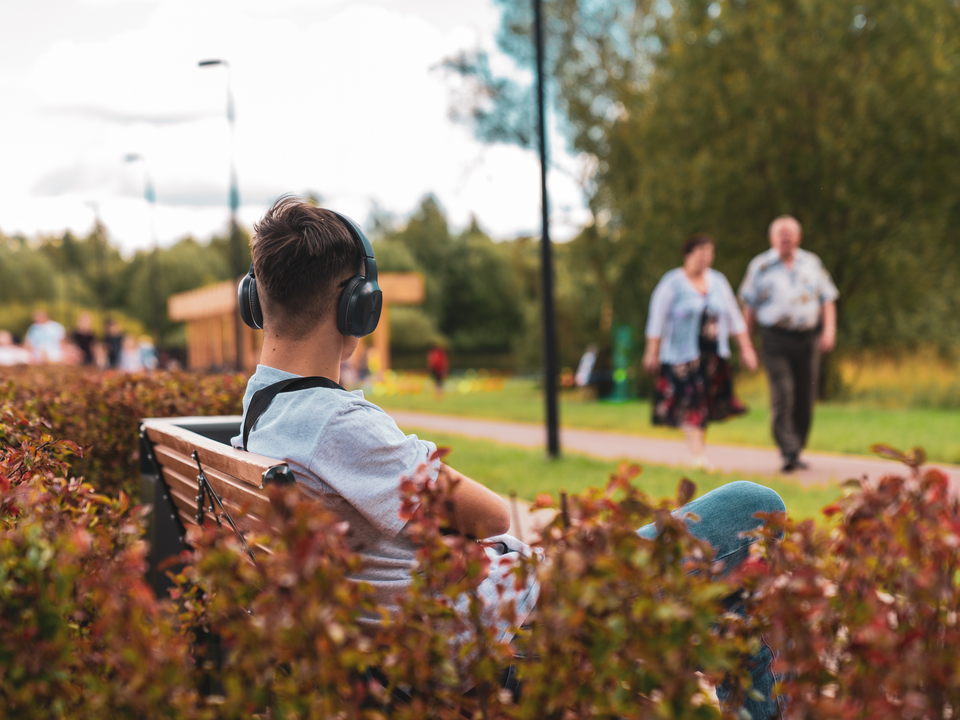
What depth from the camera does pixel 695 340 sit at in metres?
8.00

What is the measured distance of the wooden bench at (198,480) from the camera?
1850 millimetres

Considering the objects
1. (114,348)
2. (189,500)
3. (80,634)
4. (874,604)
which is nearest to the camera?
(874,604)

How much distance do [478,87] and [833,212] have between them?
13.8m

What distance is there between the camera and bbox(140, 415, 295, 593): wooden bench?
1.85m

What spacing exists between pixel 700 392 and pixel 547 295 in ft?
7.32

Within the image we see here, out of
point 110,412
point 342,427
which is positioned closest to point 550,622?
point 342,427

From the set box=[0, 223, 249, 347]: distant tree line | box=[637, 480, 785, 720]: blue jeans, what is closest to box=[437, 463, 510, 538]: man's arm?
box=[637, 480, 785, 720]: blue jeans

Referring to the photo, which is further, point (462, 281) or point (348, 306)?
point (462, 281)

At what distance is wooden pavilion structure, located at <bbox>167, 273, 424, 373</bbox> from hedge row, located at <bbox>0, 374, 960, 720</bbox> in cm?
3138

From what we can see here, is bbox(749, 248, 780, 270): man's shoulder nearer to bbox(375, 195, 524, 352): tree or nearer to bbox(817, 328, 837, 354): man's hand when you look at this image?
bbox(817, 328, 837, 354): man's hand

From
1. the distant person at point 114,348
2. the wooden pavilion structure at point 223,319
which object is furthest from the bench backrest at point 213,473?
the wooden pavilion structure at point 223,319

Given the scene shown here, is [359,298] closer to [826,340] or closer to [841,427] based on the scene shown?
[826,340]

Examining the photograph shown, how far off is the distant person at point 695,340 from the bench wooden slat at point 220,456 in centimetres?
574

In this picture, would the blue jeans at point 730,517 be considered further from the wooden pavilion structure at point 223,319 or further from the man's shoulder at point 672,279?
the wooden pavilion structure at point 223,319
